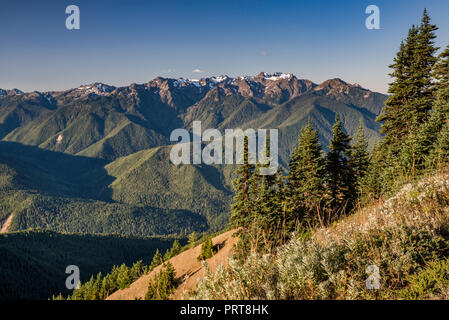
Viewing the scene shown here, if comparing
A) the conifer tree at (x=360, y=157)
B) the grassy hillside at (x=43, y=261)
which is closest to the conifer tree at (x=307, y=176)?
the conifer tree at (x=360, y=157)

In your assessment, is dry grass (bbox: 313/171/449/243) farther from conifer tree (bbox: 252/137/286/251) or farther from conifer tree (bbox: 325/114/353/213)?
conifer tree (bbox: 325/114/353/213)

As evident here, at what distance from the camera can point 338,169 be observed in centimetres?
3192

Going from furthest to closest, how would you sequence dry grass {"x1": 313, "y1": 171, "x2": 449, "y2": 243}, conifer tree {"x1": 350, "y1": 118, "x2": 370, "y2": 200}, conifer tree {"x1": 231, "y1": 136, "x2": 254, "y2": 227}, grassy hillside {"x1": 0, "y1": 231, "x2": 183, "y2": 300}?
grassy hillside {"x1": 0, "y1": 231, "x2": 183, "y2": 300}
conifer tree {"x1": 350, "y1": 118, "x2": 370, "y2": 200}
conifer tree {"x1": 231, "y1": 136, "x2": 254, "y2": 227}
dry grass {"x1": 313, "y1": 171, "x2": 449, "y2": 243}

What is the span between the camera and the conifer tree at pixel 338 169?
104 feet

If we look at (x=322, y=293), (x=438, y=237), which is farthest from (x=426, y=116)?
(x=322, y=293)

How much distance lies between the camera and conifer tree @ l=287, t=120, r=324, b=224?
2995 cm

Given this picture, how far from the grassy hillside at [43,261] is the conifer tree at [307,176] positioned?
582ft

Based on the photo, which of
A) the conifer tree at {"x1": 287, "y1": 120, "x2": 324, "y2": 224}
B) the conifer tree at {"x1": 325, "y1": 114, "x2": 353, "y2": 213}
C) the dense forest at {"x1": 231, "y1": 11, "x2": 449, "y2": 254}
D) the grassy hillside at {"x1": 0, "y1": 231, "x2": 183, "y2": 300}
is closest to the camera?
the dense forest at {"x1": 231, "y1": 11, "x2": 449, "y2": 254}

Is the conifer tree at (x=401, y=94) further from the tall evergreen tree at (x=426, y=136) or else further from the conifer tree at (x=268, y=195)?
the conifer tree at (x=268, y=195)

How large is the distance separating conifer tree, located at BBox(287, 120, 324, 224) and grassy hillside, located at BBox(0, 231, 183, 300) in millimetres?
177543

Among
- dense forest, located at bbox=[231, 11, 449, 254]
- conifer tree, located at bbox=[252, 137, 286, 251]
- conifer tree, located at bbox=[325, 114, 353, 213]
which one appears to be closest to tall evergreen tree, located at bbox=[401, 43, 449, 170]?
dense forest, located at bbox=[231, 11, 449, 254]

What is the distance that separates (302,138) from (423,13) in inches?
751

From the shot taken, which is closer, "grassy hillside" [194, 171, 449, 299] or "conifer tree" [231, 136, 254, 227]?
"grassy hillside" [194, 171, 449, 299]
